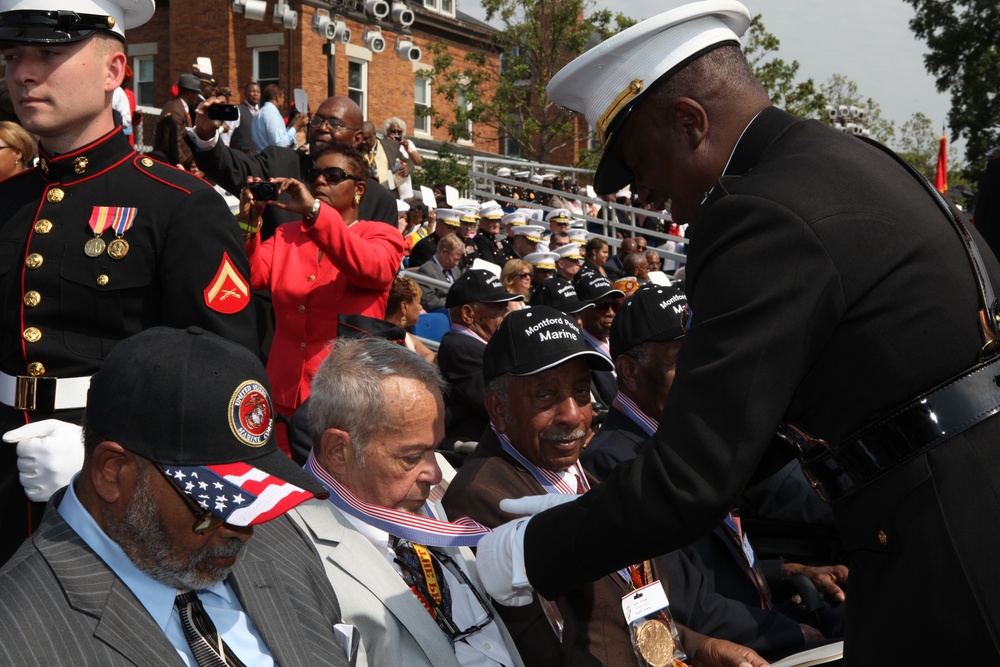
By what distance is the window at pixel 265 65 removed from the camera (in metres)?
24.7

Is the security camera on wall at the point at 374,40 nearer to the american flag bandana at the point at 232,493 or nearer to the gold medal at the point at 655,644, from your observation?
the gold medal at the point at 655,644

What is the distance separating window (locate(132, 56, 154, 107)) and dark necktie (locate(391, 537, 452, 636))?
2420cm

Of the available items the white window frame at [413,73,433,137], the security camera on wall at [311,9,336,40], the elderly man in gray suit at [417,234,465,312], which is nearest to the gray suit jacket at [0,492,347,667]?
the elderly man in gray suit at [417,234,465,312]

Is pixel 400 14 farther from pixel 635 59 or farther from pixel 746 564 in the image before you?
pixel 635 59

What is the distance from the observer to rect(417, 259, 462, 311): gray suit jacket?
32.4 ft

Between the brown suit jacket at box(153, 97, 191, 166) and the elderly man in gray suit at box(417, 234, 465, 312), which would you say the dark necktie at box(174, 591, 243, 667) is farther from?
the elderly man in gray suit at box(417, 234, 465, 312)

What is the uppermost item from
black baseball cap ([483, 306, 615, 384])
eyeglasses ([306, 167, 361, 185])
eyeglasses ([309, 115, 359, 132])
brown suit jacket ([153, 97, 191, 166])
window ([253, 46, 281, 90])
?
window ([253, 46, 281, 90])

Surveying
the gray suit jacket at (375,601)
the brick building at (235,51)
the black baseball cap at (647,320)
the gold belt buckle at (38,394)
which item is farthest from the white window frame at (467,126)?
the gray suit jacket at (375,601)

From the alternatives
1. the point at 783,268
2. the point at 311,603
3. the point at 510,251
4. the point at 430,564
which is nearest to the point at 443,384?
the point at 430,564

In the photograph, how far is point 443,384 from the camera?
3.42m

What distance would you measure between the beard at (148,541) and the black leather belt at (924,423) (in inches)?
49.8

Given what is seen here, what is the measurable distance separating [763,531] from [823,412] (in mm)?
2711

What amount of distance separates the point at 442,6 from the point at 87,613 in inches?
1212

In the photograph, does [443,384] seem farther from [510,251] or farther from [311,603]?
[510,251]
